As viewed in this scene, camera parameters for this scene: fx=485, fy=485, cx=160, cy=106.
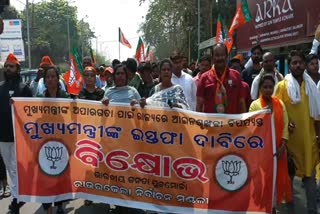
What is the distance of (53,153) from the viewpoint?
4945mm

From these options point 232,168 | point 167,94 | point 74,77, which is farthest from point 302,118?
point 74,77

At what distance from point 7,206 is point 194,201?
2.73 meters

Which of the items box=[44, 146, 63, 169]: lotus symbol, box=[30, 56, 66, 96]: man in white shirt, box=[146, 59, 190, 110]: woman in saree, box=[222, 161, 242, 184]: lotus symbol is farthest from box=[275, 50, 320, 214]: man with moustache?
box=[30, 56, 66, 96]: man in white shirt

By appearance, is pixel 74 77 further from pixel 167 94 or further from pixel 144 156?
pixel 144 156

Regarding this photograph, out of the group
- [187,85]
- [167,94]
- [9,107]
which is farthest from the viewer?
[187,85]

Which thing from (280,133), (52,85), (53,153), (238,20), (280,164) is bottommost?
(280,164)

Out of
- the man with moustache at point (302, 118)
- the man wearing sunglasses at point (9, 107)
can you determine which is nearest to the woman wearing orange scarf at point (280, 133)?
the man with moustache at point (302, 118)

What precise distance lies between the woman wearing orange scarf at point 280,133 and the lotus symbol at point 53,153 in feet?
6.66

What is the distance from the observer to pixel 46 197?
4926 mm

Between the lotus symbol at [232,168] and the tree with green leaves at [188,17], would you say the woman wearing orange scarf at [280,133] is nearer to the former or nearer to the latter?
the lotus symbol at [232,168]

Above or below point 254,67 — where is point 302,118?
below

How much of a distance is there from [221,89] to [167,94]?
1.90 ft

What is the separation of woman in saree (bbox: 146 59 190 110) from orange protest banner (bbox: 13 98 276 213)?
0.25 m

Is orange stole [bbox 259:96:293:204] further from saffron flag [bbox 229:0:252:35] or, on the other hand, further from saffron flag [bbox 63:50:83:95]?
saffron flag [bbox 229:0:252:35]
